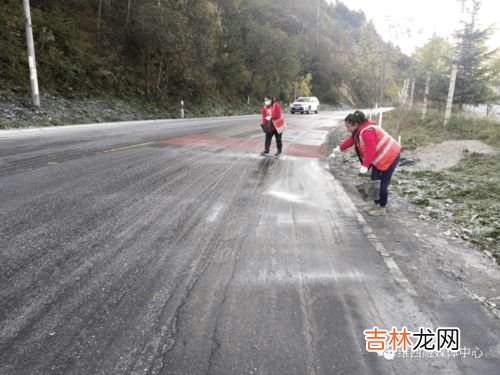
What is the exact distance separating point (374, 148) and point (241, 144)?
7461mm

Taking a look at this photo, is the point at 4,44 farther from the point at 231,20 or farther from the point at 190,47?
the point at 231,20

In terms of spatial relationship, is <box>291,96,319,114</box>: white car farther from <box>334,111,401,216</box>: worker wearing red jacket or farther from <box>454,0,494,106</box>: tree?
<box>334,111,401,216</box>: worker wearing red jacket

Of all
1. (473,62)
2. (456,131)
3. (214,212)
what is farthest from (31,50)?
(473,62)

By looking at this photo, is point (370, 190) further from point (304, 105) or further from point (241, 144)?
point (304, 105)

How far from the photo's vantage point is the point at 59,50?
2100 cm

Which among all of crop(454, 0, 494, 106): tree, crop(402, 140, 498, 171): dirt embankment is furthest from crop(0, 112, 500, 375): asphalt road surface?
crop(454, 0, 494, 106): tree

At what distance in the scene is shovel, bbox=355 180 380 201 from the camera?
5527 mm

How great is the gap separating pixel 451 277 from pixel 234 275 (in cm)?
214

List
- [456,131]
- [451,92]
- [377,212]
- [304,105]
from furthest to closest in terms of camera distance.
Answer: [304,105] < [456,131] < [451,92] < [377,212]

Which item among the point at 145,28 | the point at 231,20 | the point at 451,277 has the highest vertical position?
the point at 231,20

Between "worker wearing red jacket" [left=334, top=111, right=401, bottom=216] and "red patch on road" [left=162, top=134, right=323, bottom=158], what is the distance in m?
5.29

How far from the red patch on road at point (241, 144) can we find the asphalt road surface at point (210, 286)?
5305mm

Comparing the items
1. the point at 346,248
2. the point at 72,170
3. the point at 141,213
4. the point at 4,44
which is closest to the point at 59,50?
the point at 4,44

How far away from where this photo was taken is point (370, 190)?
561 centimetres
